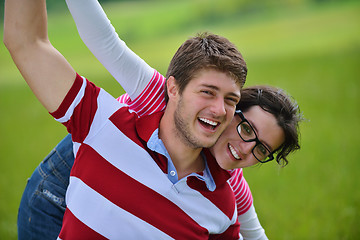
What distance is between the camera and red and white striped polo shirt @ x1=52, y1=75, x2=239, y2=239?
5.39ft

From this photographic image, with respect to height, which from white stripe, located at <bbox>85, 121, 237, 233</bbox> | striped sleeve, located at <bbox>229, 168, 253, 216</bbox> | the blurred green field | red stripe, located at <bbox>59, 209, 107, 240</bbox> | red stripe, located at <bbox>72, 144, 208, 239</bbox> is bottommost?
red stripe, located at <bbox>59, 209, 107, 240</bbox>

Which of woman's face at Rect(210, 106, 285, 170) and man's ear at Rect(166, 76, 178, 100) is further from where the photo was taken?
woman's face at Rect(210, 106, 285, 170)

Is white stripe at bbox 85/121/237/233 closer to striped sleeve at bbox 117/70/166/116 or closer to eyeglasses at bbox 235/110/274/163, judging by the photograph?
striped sleeve at bbox 117/70/166/116

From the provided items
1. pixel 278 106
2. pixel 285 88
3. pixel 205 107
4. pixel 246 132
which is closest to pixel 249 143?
pixel 246 132

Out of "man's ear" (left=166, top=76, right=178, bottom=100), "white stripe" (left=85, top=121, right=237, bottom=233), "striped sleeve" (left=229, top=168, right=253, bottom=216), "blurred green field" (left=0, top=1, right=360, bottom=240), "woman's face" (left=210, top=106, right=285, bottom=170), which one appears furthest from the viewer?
"blurred green field" (left=0, top=1, right=360, bottom=240)

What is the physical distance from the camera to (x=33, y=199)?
2.10 m

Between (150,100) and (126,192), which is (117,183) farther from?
(150,100)

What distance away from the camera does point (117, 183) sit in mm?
1669

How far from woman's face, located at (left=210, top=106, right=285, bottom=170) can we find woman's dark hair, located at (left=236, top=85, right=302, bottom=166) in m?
0.02

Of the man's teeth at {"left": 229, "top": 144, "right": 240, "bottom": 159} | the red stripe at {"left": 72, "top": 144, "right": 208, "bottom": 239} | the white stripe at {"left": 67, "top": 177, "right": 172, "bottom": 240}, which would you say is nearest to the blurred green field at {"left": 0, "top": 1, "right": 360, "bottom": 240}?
the man's teeth at {"left": 229, "top": 144, "right": 240, "bottom": 159}

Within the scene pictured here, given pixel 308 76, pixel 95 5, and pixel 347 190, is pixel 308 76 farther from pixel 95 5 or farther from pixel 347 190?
pixel 95 5

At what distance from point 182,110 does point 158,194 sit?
330mm

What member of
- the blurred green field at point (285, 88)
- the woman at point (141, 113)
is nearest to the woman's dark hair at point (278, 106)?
the woman at point (141, 113)

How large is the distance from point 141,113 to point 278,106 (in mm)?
594
